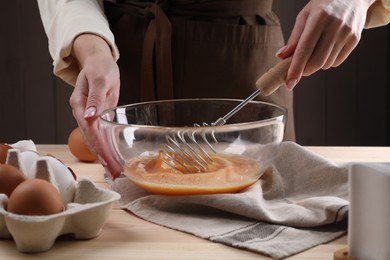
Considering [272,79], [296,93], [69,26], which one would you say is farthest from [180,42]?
[296,93]

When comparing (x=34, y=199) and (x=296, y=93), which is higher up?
(x=34, y=199)

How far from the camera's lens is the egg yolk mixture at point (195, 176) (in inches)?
38.5

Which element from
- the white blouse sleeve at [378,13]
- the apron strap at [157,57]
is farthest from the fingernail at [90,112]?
the white blouse sleeve at [378,13]

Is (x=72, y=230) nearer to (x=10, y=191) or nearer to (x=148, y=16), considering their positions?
(x=10, y=191)

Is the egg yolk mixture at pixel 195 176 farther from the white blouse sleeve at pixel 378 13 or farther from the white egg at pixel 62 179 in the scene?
the white blouse sleeve at pixel 378 13

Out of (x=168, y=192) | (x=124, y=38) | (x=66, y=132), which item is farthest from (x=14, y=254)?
(x=66, y=132)

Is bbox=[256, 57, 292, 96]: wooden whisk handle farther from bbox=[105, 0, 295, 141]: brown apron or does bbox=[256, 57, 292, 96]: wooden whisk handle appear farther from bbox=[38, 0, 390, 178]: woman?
bbox=[105, 0, 295, 141]: brown apron

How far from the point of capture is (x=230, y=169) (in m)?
1.01

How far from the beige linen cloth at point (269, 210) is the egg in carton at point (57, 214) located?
3.8 inches

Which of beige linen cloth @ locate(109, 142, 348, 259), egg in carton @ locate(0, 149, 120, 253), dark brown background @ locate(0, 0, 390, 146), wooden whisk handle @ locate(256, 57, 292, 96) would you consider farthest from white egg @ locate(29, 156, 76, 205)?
dark brown background @ locate(0, 0, 390, 146)

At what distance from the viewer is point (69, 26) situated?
1363 mm

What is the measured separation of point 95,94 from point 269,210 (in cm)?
37

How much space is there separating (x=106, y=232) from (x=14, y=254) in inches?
4.8

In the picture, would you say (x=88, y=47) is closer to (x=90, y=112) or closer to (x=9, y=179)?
(x=90, y=112)
